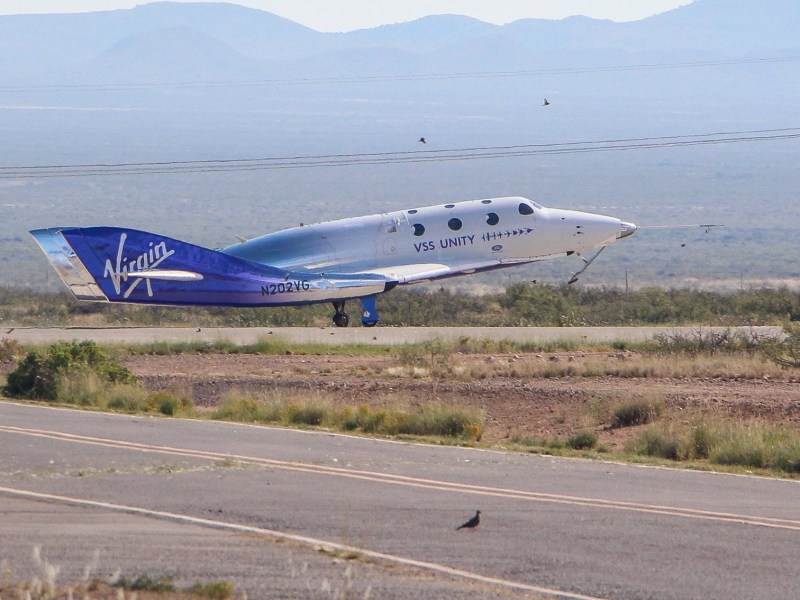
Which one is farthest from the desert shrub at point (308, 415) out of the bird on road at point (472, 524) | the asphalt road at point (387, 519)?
the bird on road at point (472, 524)

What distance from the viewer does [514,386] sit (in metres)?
21.5

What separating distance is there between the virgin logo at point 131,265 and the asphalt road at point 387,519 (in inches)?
613

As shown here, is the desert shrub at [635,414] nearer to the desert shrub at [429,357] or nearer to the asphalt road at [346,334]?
the desert shrub at [429,357]

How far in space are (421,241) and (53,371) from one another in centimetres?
1469

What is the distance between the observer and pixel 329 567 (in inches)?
376

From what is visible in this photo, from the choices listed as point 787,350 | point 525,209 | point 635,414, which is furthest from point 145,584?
point 525,209

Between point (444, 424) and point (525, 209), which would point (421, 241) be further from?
point (444, 424)

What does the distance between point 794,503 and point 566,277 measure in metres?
64.2

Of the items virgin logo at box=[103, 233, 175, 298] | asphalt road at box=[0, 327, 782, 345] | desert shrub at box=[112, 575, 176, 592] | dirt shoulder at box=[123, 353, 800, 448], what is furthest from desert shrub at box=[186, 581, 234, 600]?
virgin logo at box=[103, 233, 175, 298]

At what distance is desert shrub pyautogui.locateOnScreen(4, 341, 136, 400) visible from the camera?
790 inches

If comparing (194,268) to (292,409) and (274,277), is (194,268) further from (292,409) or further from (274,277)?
(292,409)

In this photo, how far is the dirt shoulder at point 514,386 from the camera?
19.0 meters

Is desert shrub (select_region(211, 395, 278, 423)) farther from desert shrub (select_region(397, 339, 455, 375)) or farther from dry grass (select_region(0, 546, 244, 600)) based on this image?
dry grass (select_region(0, 546, 244, 600))

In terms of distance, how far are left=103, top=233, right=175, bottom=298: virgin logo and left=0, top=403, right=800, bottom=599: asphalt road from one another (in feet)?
51.1
